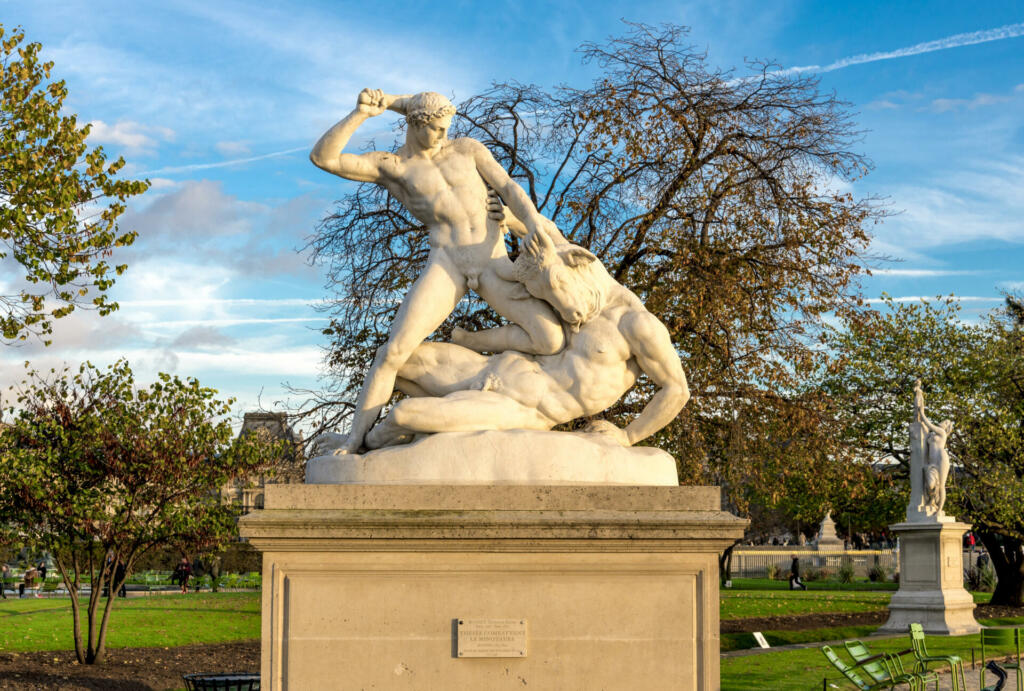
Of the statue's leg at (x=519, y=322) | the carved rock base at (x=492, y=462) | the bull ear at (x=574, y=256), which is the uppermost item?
the bull ear at (x=574, y=256)

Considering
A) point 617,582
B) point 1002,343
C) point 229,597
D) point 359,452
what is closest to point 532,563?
point 617,582

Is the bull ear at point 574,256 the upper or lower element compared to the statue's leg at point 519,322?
upper

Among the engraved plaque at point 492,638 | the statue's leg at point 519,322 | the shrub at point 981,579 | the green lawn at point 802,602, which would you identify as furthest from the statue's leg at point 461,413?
the shrub at point 981,579

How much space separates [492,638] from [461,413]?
124 cm

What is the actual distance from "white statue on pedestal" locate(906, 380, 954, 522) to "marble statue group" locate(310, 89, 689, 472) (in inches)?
685

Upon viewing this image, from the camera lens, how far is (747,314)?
652 inches

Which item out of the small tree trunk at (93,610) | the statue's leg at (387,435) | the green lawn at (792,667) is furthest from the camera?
the small tree trunk at (93,610)

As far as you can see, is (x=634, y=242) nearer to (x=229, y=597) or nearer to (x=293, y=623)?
(x=293, y=623)

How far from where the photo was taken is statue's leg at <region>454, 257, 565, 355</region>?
679 cm

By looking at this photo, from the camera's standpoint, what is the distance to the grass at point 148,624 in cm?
1809

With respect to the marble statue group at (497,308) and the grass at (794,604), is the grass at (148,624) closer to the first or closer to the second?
the grass at (794,604)

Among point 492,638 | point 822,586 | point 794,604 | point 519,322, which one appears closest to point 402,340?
point 519,322

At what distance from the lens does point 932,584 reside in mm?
22250

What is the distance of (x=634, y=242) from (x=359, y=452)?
1050 centimetres
